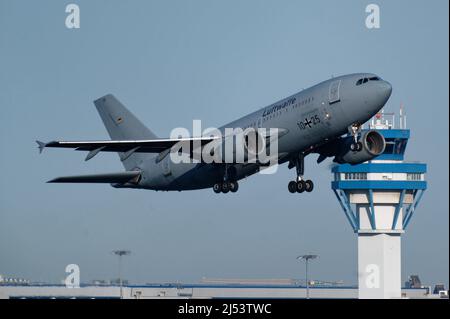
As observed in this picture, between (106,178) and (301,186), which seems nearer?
(301,186)

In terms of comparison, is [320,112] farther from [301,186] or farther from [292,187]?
[292,187]

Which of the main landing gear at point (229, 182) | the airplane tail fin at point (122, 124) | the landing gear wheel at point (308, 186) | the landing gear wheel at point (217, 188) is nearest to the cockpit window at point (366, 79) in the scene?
the landing gear wheel at point (308, 186)

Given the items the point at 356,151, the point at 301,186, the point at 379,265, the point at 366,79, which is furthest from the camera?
the point at 379,265

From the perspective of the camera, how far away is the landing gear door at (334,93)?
5450cm

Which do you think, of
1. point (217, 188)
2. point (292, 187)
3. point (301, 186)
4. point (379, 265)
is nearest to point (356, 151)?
point (301, 186)

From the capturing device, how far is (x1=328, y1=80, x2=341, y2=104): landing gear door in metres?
54.5

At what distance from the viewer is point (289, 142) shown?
5631cm

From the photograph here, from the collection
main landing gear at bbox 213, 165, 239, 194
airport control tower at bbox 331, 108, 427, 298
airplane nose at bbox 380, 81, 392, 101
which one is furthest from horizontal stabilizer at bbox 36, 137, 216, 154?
airport control tower at bbox 331, 108, 427, 298

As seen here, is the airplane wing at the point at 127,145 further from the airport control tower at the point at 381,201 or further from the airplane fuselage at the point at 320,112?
the airport control tower at the point at 381,201

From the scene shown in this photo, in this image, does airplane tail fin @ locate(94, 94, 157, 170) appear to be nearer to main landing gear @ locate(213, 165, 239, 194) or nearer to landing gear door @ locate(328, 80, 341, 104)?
main landing gear @ locate(213, 165, 239, 194)

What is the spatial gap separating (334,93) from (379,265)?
81376mm

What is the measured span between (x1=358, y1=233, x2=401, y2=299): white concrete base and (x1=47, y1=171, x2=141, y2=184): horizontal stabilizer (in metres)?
66.9

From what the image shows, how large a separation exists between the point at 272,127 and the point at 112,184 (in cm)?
1819
